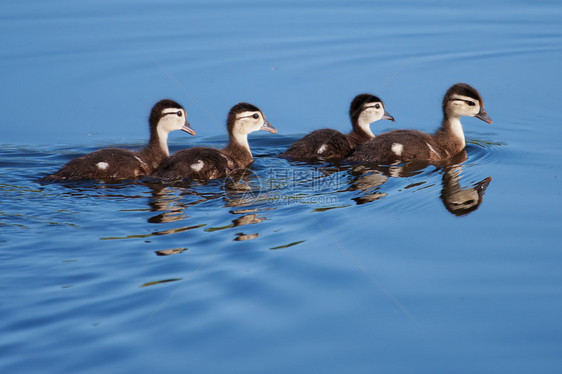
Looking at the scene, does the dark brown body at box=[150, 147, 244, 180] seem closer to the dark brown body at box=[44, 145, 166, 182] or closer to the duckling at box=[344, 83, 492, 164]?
the dark brown body at box=[44, 145, 166, 182]

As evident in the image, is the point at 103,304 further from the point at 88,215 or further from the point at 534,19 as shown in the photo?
the point at 534,19

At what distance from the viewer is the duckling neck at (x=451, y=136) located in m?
8.44

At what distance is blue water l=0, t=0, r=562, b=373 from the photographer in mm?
4227

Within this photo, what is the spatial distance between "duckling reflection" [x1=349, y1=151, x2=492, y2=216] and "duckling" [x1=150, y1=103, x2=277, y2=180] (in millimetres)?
1263

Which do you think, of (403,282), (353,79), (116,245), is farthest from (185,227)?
(353,79)

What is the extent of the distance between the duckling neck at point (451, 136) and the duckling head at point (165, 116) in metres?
2.91

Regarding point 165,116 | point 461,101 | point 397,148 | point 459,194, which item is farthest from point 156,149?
point 461,101

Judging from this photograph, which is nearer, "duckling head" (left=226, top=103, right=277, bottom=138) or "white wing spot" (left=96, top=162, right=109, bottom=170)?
"white wing spot" (left=96, top=162, right=109, bottom=170)

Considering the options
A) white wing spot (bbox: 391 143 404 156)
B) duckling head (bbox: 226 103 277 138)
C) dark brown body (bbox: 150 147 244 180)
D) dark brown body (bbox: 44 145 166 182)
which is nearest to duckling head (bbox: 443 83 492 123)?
white wing spot (bbox: 391 143 404 156)

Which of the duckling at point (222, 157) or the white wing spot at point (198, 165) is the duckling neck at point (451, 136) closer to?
the duckling at point (222, 157)

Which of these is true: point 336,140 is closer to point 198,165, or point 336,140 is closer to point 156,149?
point 198,165

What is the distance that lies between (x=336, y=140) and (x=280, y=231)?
2.49 metres

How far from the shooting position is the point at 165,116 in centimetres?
806

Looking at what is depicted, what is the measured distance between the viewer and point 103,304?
4.64 meters
